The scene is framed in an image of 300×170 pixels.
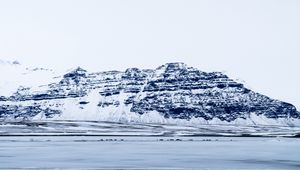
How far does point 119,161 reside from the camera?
5841cm

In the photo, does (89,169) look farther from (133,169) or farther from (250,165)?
(250,165)

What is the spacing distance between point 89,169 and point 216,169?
1119 centimetres

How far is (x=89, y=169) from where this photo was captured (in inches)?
1924

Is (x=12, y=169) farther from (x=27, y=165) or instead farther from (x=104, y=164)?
(x=104, y=164)

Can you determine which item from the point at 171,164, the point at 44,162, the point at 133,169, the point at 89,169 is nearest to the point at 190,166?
the point at 171,164

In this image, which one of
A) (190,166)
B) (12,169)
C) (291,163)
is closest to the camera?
(12,169)

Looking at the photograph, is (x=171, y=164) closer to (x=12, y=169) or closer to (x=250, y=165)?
(x=250, y=165)

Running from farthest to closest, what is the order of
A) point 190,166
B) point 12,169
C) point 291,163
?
1. point 291,163
2. point 190,166
3. point 12,169

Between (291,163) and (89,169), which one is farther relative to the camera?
(291,163)

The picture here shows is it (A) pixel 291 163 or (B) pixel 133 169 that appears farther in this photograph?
(A) pixel 291 163

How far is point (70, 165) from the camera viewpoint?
174 feet

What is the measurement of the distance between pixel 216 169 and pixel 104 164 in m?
11.5

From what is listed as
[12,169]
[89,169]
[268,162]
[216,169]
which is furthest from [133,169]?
[268,162]

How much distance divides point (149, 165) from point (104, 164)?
4490mm
